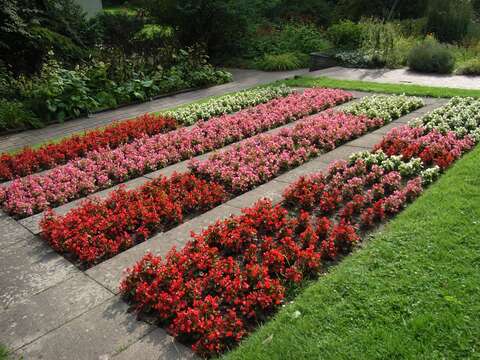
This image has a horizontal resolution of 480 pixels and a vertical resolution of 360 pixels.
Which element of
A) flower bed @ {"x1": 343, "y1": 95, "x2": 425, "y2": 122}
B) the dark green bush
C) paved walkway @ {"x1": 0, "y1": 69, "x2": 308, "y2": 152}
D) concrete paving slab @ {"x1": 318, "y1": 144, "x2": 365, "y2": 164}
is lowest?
paved walkway @ {"x1": 0, "y1": 69, "x2": 308, "y2": 152}

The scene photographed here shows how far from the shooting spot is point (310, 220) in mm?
4352

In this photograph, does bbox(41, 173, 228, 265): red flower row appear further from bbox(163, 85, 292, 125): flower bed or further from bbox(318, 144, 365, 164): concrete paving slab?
bbox(163, 85, 292, 125): flower bed

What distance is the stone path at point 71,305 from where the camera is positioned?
112 inches

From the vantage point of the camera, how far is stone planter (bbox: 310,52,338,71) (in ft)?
46.7

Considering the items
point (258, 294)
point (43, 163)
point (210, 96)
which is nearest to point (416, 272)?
point (258, 294)

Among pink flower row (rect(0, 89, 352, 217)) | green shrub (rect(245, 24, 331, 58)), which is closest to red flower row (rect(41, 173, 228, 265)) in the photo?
pink flower row (rect(0, 89, 352, 217))

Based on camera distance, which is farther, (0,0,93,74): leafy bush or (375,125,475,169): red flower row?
(0,0,93,74): leafy bush

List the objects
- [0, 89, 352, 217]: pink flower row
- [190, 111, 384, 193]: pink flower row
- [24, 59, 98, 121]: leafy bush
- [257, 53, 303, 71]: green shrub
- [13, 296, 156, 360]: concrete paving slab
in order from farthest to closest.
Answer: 1. [257, 53, 303, 71]: green shrub
2. [24, 59, 98, 121]: leafy bush
3. [190, 111, 384, 193]: pink flower row
4. [0, 89, 352, 217]: pink flower row
5. [13, 296, 156, 360]: concrete paving slab

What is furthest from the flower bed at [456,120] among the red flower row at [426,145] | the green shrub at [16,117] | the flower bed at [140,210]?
the green shrub at [16,117]

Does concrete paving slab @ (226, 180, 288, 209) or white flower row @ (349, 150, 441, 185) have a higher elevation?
white flower row @ (349, 150, 441, 185)

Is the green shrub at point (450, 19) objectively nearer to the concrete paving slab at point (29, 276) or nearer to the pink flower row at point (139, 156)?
the pink flower row at point (139, 156)

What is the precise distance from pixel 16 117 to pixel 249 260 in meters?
7.07

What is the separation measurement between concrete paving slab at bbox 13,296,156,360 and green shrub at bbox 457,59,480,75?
451 inches

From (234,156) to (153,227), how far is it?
6.50ft
